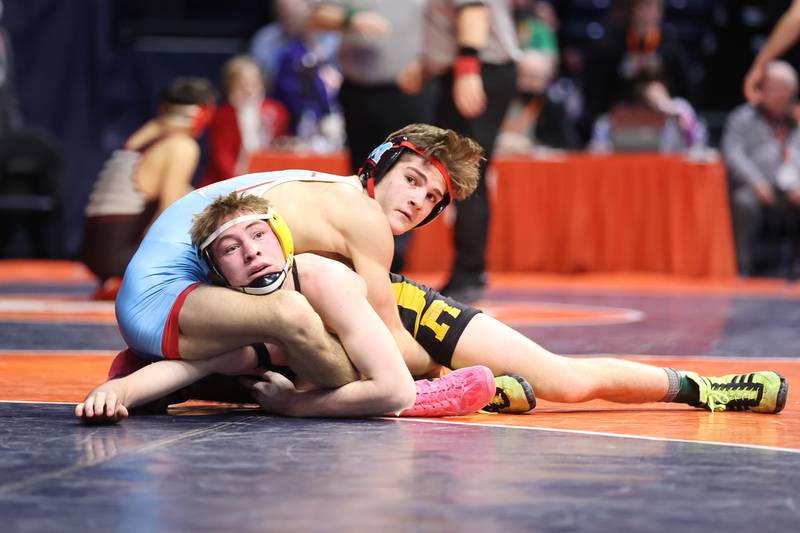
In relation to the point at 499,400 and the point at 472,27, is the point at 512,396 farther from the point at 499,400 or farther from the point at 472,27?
the point at 472,27

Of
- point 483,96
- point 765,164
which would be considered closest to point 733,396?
point 483,96

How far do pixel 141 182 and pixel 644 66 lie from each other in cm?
388

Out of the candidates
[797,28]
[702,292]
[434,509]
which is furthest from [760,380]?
[702,292]

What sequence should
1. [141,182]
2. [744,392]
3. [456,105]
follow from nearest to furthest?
[744,392] → [456,105] → [141,182]

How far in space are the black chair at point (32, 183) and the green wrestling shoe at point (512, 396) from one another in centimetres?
752

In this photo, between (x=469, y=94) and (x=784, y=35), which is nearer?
(x=784, y=35)

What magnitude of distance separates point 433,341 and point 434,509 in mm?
1345

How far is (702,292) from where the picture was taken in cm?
834

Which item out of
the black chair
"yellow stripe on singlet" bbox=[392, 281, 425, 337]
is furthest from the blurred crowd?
"yellow stripe on singlet" bbox=[392, 281, 425, 337]

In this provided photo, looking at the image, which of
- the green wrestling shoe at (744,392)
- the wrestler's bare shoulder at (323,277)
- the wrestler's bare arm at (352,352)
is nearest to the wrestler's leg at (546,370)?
the green wrestling shoe at (744,392)

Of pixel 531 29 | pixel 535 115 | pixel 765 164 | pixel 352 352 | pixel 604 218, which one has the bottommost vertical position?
pixel 604 218

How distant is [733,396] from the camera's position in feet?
11.5

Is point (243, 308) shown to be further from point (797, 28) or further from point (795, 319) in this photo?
point (795, 319)

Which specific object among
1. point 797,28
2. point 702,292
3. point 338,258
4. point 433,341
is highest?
point 797,28
